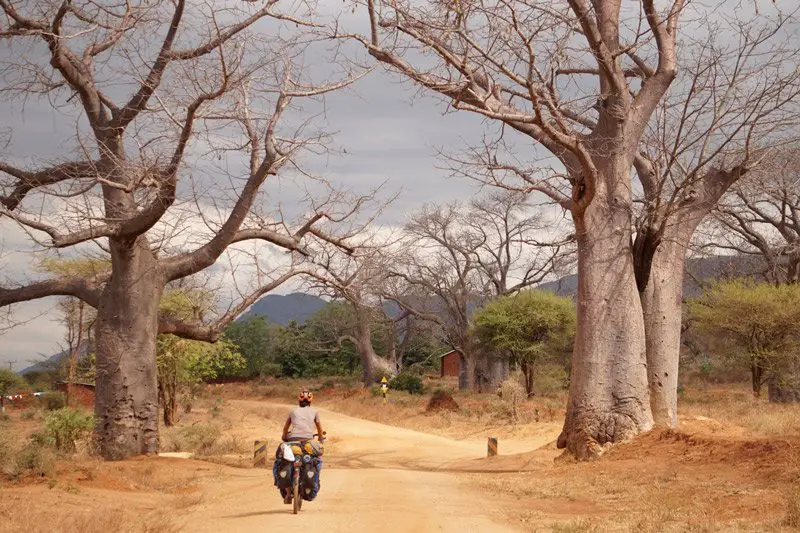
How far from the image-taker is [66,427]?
554 inches

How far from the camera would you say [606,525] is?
7324 millimetres

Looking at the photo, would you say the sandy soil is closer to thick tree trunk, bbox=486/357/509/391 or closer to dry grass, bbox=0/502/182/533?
dry grass, bbox=0/502/182/533

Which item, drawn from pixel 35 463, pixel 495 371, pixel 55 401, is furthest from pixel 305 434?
pixel 495 371

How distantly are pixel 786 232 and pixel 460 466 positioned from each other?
710 inches

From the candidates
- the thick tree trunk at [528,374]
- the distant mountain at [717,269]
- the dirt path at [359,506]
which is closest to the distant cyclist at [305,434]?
the dirt path at [359,506]

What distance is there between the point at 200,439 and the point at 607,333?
30.3 ft

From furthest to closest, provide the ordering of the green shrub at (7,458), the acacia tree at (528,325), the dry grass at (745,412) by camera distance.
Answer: the acacia tree at (528,325), the dry grass at (745,412), the green shrub at (7,458)

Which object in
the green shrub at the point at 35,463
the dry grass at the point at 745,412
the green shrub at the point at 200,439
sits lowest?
the green shrub at the point at 200,439

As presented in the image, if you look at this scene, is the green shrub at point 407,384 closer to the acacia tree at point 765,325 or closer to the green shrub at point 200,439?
the acacia tree at point 765,325

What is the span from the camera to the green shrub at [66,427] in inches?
Result: 549

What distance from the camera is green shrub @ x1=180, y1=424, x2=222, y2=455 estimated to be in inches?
695

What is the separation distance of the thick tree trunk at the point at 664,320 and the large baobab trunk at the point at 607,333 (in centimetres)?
93

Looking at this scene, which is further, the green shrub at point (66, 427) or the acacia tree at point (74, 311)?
the acacia tree at point (74, 311)

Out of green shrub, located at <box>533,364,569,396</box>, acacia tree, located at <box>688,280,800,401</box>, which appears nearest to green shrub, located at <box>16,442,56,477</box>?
acacia tree, located at <box>688,280,800,401</box>
